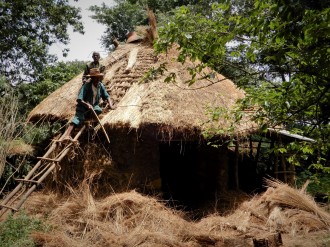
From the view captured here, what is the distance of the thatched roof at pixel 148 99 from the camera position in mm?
4918

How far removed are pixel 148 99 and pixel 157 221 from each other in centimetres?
204

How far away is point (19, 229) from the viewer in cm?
405

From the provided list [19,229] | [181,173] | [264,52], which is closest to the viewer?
[264,52]

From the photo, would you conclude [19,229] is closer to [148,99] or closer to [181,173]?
[148,99]

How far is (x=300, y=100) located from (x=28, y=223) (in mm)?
3834

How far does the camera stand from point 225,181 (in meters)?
6.26

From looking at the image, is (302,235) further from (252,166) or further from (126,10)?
(126,10)

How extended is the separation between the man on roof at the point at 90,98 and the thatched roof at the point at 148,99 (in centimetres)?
27

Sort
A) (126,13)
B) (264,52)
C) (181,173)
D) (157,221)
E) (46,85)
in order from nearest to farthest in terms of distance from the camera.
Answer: (264,52)
(157,221)
(181,173)
(46,85)
(126,13)

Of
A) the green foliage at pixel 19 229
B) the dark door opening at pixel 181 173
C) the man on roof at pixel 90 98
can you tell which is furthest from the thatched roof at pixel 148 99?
the green foliage at pixel 19 229

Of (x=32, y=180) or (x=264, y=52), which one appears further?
(x=32, y=180)

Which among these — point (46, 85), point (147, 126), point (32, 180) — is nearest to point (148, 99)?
point (147, 126)

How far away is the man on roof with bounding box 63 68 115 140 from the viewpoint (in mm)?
5168

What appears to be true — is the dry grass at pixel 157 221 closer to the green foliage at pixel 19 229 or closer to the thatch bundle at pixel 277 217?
the thatch bundle at pixel 277 217
